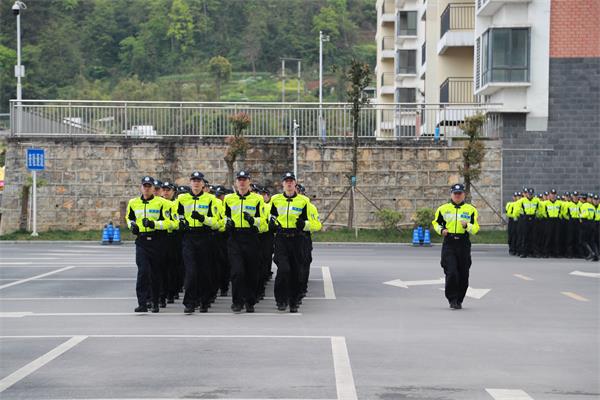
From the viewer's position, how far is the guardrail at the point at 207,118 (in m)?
43.2

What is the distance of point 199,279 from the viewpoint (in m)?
17.2

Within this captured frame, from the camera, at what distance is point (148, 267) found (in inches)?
678

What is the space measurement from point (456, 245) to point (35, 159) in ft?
84.1

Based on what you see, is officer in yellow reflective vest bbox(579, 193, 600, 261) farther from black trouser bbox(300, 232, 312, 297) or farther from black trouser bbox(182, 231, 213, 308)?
black trouser bbox(182, 231, 213, 308)

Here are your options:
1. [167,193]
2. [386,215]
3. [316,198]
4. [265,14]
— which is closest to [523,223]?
[386,215]

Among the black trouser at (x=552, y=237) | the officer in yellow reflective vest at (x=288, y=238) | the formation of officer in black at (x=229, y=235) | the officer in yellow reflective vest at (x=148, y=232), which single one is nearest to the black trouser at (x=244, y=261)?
the formation of officer in black at (x=229, y=235)

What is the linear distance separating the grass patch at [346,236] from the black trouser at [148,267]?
22146 millimetres

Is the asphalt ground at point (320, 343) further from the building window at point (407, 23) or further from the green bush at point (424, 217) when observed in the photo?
the building window at point (407, 23)

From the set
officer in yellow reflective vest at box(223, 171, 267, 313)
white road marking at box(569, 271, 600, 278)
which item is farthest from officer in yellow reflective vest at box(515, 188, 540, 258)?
officer in yellow reflective vest at box(223, 171, 267, 313)

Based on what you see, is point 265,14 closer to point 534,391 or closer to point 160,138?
point 160,138

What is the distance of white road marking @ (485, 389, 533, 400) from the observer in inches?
388

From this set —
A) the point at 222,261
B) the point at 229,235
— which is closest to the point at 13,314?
the point at 229,235

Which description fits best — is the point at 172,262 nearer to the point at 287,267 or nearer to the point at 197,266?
the point at 197,266

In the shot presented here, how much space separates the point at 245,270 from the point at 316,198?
25.5 meters
